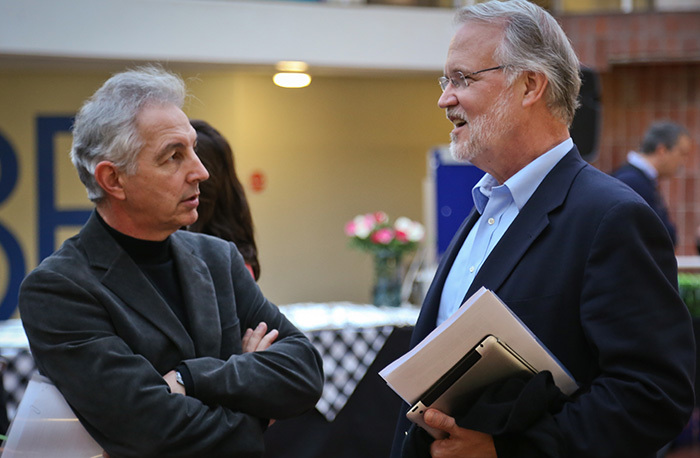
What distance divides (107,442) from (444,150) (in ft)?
18.1

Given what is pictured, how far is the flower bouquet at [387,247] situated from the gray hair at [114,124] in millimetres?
3618

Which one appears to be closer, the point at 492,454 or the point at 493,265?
the point at 492,454

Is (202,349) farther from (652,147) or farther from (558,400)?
(652,147)

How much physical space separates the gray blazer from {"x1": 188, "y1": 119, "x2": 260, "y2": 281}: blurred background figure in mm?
538

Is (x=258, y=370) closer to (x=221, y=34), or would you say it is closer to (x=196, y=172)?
(x=196, y=172)

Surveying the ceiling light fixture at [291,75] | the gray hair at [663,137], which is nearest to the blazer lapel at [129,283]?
the gray hair at [663,137]

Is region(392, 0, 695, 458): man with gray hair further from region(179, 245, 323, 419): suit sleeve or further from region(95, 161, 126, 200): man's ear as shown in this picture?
region(95, 161, 126, 200): man's ear

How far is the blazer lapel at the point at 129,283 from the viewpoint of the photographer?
1705mm

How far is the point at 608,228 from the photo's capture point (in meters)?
1.47

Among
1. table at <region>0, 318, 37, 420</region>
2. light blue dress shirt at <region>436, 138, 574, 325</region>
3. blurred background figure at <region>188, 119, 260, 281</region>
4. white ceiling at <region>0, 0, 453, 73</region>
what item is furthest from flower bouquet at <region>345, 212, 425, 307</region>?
light blue dress shirt at <region>436, 138, 574, 325</region>

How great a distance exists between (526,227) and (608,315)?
258mm

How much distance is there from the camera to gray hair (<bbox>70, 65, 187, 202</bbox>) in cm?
170

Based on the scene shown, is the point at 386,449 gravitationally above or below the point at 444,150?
below

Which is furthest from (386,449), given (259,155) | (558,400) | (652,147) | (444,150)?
(259,155)
